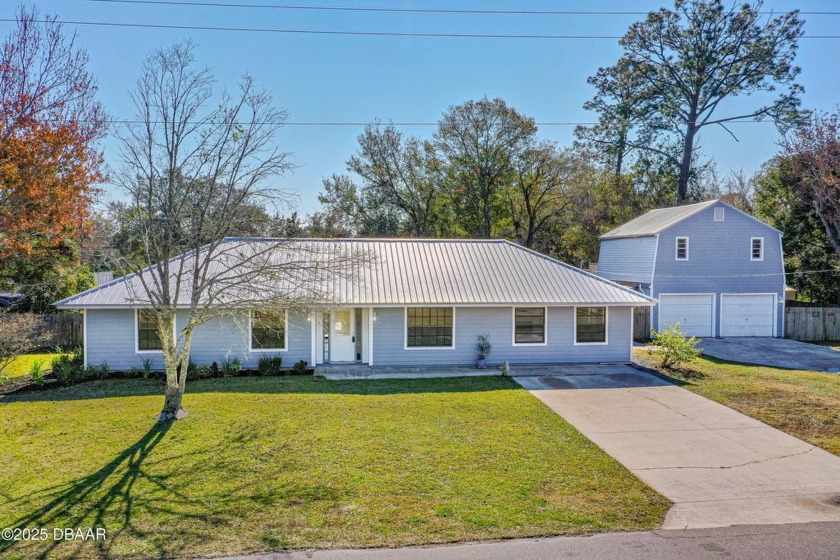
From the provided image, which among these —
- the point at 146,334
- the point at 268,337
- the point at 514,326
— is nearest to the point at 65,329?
the point at 146,334

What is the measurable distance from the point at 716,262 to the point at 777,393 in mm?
10953

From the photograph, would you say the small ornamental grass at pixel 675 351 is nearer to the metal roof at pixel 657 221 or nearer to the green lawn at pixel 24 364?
the metal roof at pixel 657 221

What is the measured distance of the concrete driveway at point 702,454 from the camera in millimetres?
7691

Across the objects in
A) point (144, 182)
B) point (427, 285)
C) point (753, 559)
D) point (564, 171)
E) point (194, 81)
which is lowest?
point (753, 559)

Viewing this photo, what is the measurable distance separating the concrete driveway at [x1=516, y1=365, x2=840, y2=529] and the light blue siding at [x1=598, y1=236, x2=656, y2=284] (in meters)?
10.2

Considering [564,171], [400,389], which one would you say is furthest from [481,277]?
[564,171]

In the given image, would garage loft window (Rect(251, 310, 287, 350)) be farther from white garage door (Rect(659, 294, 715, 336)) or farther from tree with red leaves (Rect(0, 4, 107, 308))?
white garage door (Rect(659, 294, 715, 336))

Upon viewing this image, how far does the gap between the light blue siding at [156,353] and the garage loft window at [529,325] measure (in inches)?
252

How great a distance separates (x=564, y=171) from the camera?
1367 inches

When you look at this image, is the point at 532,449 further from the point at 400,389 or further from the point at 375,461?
the point at 400,389

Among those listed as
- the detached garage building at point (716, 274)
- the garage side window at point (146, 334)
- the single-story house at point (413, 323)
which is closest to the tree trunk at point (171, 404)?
the single-story house at point (413, 323)

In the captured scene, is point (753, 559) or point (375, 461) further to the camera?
point (375, 461)

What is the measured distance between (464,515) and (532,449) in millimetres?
2910

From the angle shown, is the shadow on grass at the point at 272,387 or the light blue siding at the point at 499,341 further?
the light blue siding at the point at 499,341
